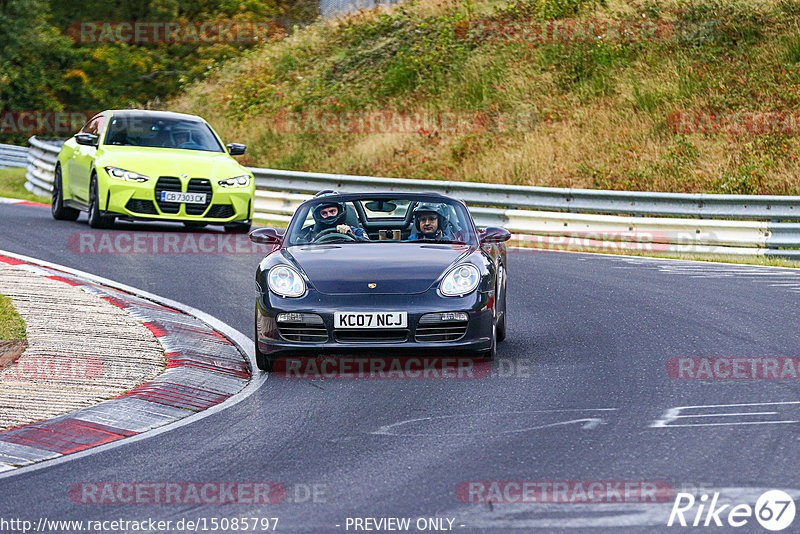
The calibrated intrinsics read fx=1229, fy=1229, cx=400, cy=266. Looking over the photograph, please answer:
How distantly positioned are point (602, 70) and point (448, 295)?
837 inches

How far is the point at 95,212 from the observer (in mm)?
17312

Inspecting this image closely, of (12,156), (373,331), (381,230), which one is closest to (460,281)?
(373,331)

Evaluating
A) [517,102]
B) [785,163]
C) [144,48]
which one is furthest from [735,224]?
[144,48]

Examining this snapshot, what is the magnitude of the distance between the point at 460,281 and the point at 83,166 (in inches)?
408

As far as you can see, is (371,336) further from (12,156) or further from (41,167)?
(12,156)

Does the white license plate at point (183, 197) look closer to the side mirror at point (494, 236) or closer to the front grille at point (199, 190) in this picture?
the front grille at point (199, 190)

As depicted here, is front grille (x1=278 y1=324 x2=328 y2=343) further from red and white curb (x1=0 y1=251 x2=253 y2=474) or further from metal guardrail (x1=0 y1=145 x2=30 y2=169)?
metal guardrail (x1=0 y1=145 x2=30 y2=169)

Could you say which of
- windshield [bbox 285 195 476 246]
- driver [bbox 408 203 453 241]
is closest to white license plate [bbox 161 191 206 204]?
windshield [bbox 285 195 476 246]

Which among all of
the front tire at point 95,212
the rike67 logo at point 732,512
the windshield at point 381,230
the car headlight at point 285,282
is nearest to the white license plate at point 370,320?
the car headlight at point 285,282

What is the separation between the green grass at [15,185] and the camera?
25.0m

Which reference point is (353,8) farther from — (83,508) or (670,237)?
(83,508)

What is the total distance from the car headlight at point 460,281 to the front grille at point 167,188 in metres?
8.90

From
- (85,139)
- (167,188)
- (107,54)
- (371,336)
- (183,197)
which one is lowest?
(371,336)

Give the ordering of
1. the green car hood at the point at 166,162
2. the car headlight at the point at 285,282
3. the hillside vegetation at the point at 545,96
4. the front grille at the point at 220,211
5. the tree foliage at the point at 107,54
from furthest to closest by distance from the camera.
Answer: the tree foliage at the point at 107,54, the hillside vegetation at the point at 545,96, the front grille at the point at 220,211, the green car hood at the point at 166,162, the car headlight at the point at 285,282
